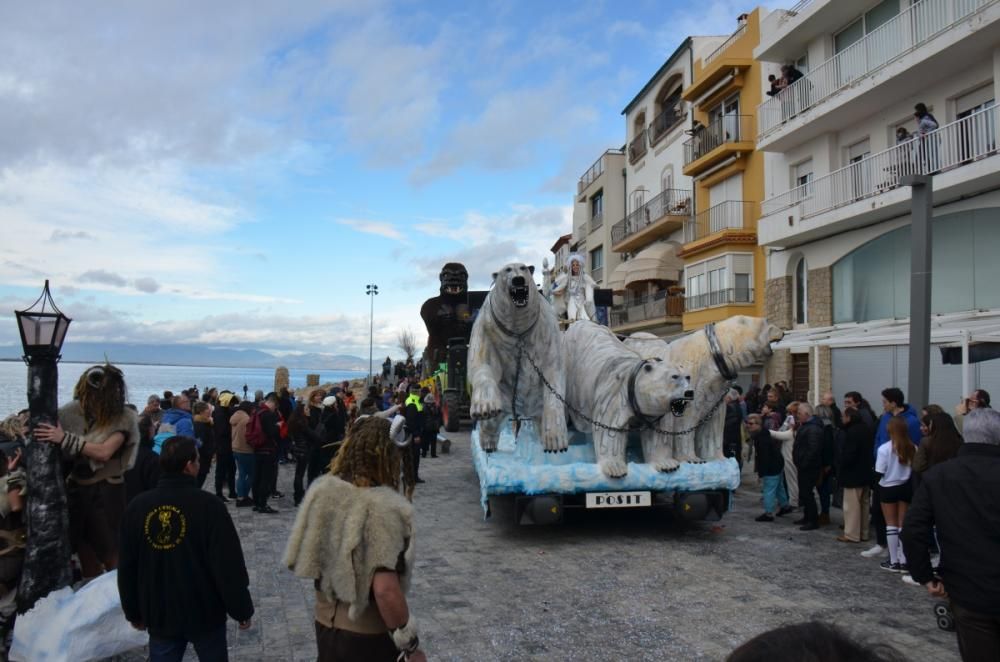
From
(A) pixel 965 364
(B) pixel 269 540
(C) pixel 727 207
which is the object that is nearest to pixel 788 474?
(A) pixel 965 364

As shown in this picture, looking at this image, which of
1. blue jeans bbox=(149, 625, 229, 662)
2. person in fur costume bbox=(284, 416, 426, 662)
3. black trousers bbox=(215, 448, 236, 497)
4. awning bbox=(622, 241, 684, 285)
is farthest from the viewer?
awning bbox=(622, 241, 684, 285)

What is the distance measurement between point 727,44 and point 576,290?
16.5 m

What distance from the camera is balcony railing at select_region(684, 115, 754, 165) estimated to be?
2148 centimetres

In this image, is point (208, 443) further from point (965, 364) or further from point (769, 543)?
point (965, 364)

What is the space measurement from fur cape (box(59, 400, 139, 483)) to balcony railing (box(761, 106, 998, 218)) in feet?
46.0

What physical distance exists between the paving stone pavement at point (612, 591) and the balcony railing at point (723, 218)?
1508cm

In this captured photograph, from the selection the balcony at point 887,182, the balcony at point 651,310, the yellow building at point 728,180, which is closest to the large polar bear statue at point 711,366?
the balcony at point 887,182

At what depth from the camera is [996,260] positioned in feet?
42.4

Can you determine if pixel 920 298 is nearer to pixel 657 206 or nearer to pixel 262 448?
pixel 262 448

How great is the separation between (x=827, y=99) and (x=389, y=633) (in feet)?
56.6

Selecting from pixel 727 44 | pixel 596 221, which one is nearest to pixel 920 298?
pixel 727 44

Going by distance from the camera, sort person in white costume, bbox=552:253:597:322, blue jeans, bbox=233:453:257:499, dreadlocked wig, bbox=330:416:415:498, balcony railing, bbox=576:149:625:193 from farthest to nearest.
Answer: balcony railing, bbox=576:149:625:193
person in white costume, bbox=552:253:597:322
blue jeans, bbox=233:453:257:499
dreadlocked wig, bbox=330:416:415:498

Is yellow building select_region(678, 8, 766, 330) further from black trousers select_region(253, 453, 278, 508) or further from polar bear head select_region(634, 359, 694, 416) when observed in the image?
black trousers select_region(253, 453, 278, 508)

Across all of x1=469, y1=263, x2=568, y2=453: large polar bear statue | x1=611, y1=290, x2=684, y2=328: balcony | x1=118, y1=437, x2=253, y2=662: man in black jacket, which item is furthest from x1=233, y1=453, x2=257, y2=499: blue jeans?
x1=611, y1=290, x2=684, y2=328: balcony
